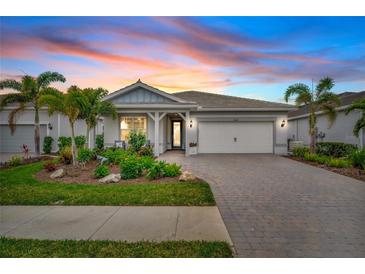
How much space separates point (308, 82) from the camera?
1265 centimetres

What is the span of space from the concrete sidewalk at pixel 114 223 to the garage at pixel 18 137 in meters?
14.2

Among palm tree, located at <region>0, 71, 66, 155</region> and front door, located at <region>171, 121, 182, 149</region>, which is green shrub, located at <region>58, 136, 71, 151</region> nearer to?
palm tree, located at <region>0, 71, 66, 155</region>

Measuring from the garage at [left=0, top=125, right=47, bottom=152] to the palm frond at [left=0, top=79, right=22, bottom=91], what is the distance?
3712 mm

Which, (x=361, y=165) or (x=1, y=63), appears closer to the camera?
(x=1, y=63)

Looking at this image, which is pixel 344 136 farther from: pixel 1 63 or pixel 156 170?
pixel 1 63

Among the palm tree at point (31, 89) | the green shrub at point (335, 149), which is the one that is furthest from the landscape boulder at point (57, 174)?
the green shrub at point (335, 149)

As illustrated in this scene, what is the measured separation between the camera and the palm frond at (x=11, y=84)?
13.8m

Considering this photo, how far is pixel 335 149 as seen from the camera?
1345 cm

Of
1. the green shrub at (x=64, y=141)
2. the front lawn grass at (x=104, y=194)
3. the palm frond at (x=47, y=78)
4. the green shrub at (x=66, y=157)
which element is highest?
the palm frond at (x=47, y=78)

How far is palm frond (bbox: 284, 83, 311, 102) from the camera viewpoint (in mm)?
12727

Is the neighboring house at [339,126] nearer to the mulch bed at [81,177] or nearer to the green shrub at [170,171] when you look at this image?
the green shrub at [170,171]

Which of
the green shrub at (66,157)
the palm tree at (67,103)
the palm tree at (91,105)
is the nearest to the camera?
the palm tree at (67,103)

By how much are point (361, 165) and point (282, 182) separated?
174 inches

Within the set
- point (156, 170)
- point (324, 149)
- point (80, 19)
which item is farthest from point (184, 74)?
point (324, 149)
